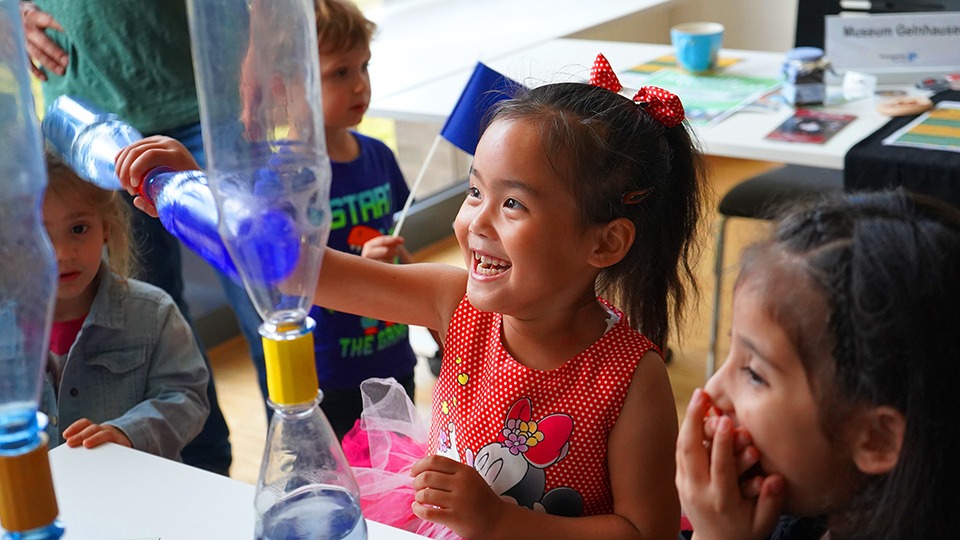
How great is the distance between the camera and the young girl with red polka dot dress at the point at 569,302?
1209mm

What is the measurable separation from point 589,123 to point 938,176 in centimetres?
115

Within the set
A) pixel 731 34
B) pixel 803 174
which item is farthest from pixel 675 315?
pixel 731 34

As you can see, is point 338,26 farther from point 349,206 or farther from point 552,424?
point 552,424

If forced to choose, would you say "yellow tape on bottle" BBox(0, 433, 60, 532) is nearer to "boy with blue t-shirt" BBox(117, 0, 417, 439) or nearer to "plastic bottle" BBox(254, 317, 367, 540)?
A: "plastic bottle" BBox(254, 317, 367, 540)

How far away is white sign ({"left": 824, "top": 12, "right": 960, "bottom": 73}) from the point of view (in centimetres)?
262

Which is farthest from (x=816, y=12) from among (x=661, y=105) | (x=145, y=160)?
(x=145, y=160)

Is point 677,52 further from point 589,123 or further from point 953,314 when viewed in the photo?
point 953,314

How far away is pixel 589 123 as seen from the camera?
4.05 ft

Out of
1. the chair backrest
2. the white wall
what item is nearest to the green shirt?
the chair backrest

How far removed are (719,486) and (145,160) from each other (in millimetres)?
609

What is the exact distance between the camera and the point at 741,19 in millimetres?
4926

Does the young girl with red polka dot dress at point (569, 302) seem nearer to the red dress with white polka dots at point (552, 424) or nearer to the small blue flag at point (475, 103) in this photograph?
the red dress with white polka dots at point (552, 424)

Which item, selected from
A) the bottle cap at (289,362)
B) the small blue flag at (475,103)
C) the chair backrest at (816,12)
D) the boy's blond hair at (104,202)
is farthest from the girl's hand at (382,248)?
the chair backrest at (816,12)

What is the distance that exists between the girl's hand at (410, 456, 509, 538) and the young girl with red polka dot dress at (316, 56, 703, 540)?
0.14 ft
